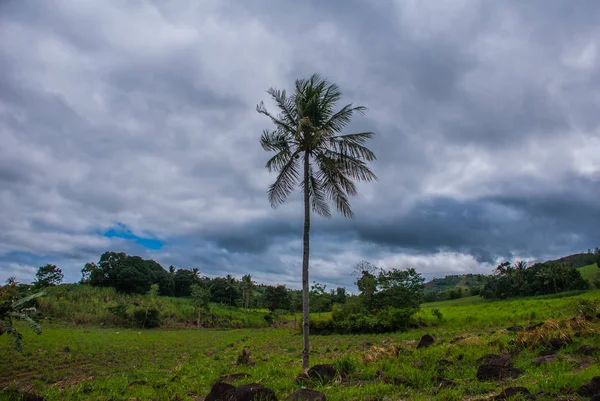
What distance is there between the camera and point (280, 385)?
9.20m

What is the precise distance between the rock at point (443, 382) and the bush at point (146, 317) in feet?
161

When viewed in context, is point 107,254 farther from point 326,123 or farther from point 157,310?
point 326,123

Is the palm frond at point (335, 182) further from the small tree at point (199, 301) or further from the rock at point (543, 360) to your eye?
the small tree at point (199, 301)

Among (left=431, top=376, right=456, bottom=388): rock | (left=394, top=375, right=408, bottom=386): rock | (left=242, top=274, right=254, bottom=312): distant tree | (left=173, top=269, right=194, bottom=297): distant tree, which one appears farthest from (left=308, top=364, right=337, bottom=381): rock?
(left=173, top=269, right=194, bottom=297): distant tree

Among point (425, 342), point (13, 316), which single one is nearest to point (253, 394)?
point (425, 342)

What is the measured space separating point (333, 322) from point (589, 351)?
30018 mm

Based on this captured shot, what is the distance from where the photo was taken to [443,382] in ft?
26.1

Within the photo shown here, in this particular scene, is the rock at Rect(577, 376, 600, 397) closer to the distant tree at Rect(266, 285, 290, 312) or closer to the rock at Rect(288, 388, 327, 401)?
the rock at Rect(288, 388, 327, 401)

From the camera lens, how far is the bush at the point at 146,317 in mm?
49031

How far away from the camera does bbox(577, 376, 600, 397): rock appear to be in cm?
618

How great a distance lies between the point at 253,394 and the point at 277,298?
76.4 m

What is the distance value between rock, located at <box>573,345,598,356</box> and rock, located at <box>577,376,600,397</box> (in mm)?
4002

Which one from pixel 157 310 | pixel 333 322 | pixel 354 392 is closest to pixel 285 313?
pixel 157 310

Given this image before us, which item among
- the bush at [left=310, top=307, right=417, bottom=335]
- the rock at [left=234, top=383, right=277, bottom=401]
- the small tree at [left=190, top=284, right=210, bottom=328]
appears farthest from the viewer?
the small tree at [left=190, top=284, right=210, bottom=328]
